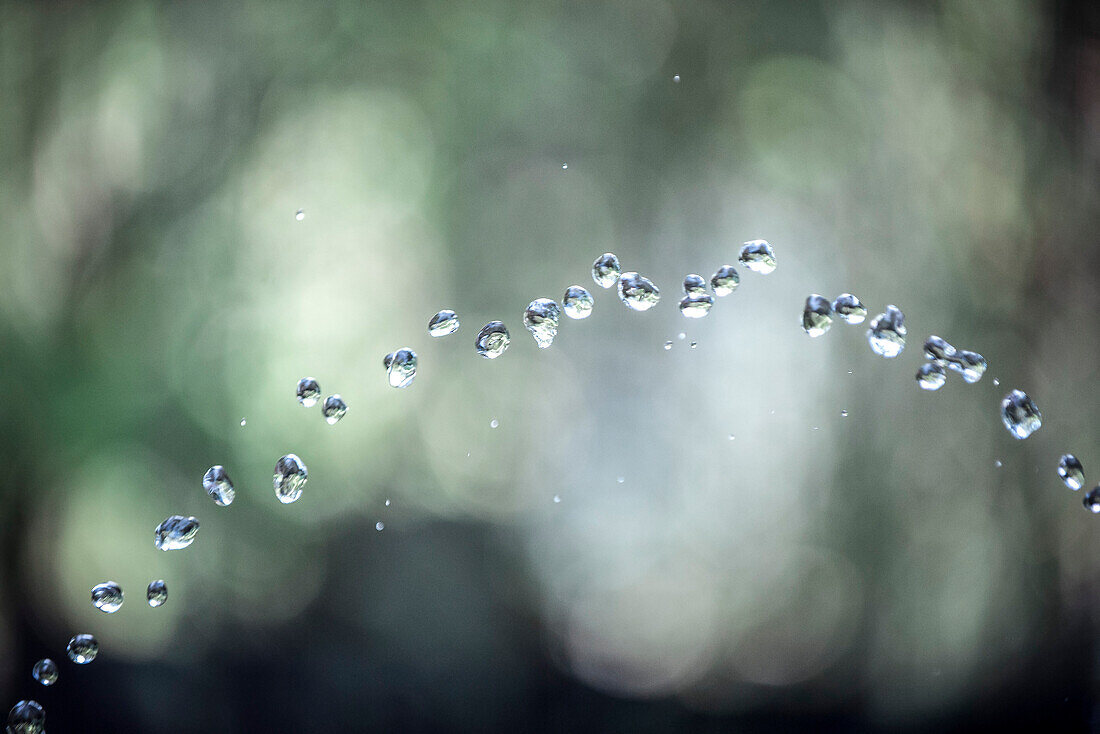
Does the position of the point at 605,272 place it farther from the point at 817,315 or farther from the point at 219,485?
the point at 219,485

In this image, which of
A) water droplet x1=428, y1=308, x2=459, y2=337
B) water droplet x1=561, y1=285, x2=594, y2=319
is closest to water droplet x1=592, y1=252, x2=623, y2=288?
water droplet x1=561, y1=285, x2=594, y2=319

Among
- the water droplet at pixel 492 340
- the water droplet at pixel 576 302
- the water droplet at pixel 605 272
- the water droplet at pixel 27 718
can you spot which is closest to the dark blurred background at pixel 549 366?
the water droplet at pixel 27 718

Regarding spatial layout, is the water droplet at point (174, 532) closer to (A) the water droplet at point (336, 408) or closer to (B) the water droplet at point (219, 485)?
(B) the water droplet at point (219, 485)

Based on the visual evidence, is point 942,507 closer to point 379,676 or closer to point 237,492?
point 379,676

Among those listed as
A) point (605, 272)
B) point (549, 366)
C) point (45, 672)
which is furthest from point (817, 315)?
point (45, 672)

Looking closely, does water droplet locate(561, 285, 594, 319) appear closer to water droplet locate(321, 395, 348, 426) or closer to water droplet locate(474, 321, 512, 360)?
water droplet locate(474, 321, 512, 360)
